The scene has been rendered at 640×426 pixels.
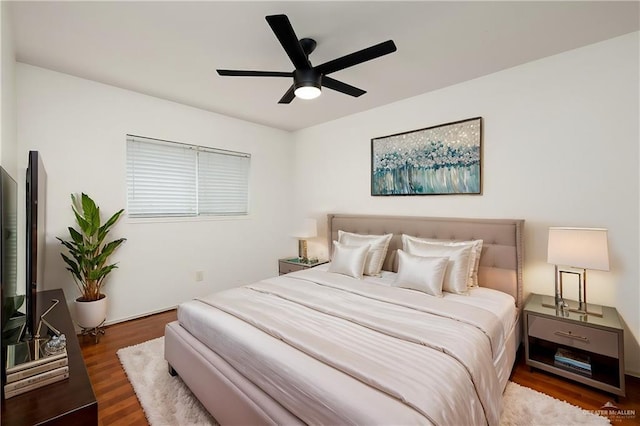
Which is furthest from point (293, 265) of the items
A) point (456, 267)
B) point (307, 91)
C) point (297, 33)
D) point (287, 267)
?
point (297, 33)

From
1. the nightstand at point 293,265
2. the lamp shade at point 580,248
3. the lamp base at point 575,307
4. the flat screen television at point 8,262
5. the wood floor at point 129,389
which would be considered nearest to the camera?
the flat screen television at point 8,262

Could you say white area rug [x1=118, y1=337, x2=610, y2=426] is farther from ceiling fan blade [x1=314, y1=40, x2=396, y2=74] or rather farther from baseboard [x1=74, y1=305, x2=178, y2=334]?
ceiling fan blade [x1=314, y1=40, x2=396, y2=74]

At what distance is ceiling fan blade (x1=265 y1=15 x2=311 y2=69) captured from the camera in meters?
1.50

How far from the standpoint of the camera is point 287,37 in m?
1.65

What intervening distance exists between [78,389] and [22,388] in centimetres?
20

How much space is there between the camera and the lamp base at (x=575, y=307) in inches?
85.0

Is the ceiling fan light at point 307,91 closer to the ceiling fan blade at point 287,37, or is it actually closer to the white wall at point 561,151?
the ceiling fan blade at point 287,37

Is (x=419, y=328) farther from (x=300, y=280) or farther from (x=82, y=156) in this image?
(x=82, y=156)

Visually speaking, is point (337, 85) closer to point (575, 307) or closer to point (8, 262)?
point (8, 262)

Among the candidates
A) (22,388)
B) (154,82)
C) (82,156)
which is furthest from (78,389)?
(154,82)

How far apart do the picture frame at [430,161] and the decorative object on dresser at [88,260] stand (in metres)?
3.10

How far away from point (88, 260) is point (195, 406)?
1.84 m

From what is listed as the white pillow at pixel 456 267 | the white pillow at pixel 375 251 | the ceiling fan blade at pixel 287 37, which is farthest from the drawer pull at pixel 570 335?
the ceiling fan blade at pixel 287 37

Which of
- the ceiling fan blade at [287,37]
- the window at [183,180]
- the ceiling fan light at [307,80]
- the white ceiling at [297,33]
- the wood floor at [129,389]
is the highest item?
the white ceiling at [297,33]
